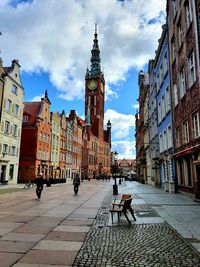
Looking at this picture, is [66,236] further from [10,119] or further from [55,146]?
[55,146]

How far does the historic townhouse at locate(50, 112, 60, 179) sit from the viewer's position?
2199 inches

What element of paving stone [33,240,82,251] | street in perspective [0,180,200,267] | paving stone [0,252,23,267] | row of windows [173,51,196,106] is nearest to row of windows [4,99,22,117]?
row of windows [173,51,196,106]

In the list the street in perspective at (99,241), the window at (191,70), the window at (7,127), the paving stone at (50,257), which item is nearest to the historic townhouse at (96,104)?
the window at (7,127)

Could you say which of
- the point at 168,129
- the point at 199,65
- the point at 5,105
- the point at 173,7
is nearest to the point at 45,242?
the point at 199,65

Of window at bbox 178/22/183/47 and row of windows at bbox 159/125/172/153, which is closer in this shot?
window at bbox 178/22/183/47

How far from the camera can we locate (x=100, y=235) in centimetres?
771

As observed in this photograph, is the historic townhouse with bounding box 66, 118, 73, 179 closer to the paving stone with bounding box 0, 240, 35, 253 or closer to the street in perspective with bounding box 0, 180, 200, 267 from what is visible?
the street in perspective with bounding box 0, 180, 200, 267

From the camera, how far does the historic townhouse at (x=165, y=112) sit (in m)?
23.5

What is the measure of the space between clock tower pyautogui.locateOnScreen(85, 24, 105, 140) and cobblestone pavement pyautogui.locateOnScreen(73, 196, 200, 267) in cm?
10620

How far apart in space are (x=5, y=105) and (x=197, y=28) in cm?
2920

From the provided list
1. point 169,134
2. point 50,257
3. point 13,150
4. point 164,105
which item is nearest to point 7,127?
point 13,150

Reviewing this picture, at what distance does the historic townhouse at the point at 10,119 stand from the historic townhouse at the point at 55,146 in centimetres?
1445

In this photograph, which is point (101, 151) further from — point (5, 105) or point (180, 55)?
point (180, 55)

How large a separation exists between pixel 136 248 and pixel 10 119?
35687 mm
